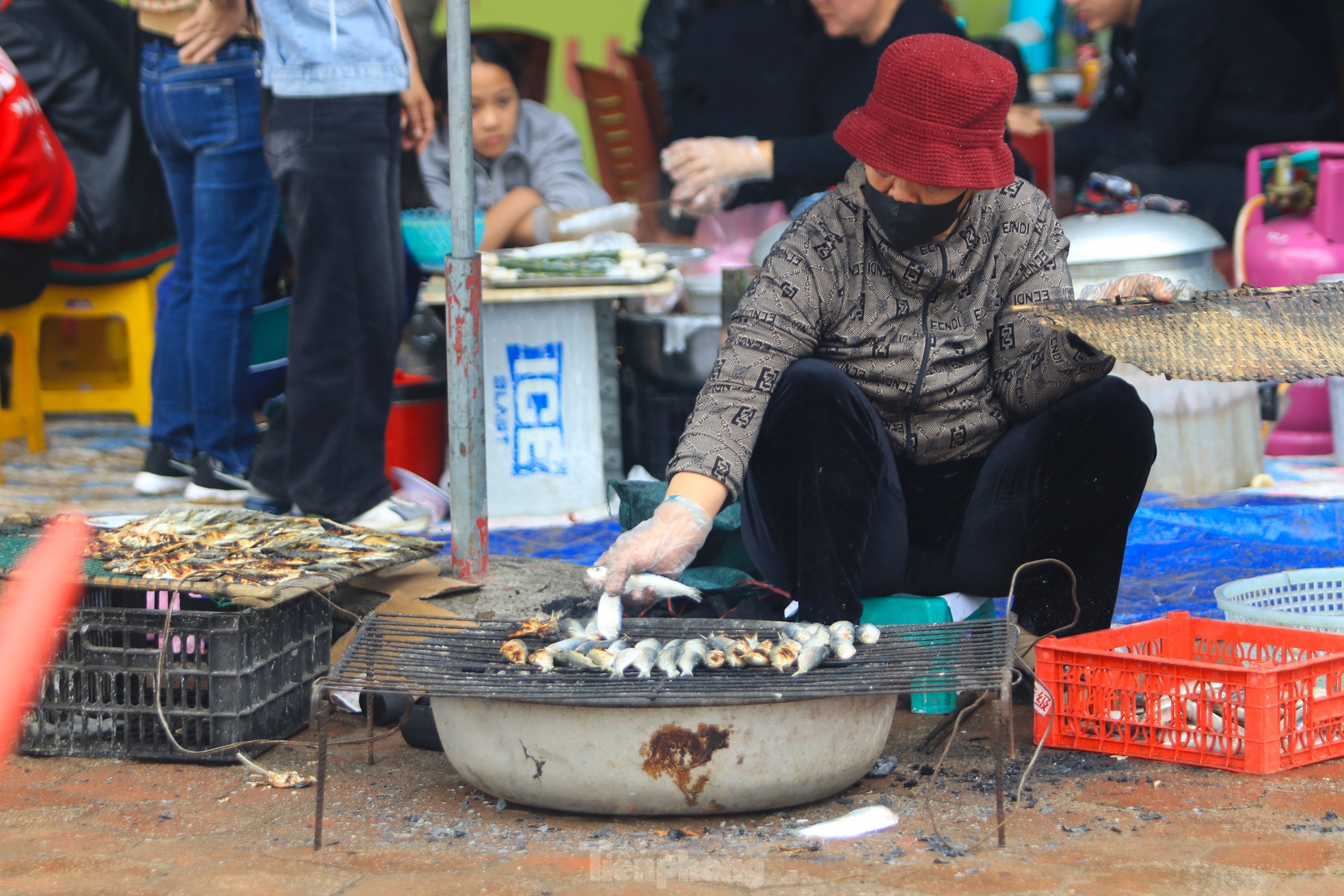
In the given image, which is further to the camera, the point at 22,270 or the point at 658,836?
the point at 22,270

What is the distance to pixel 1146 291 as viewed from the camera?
2688mm

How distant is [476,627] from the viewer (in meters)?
2.68

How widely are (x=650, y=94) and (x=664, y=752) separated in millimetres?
4957

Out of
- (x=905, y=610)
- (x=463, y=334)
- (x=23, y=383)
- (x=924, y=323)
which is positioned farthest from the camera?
(x=23, y=383)

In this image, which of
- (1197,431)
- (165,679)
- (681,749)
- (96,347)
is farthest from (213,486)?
(1197,431)

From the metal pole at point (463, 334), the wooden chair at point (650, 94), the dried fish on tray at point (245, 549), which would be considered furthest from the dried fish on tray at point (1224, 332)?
the wooden chair at point (650, 94)

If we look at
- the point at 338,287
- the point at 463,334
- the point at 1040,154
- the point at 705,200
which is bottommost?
the point at 463,334

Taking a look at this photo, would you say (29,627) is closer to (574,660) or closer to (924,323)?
(574,660)

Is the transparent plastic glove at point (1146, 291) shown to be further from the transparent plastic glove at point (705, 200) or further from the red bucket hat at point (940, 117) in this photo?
the transparent plastic glove at point (705, 200)

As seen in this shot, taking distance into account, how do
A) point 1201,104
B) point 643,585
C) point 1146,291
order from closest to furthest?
point 643,585
point 1146,291
point 1201,104

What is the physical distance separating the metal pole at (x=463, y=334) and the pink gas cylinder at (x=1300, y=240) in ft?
9.68

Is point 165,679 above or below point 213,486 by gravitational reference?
below

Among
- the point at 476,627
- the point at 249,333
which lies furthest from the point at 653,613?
the point at 249,333

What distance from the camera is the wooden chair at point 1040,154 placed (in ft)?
18.2
